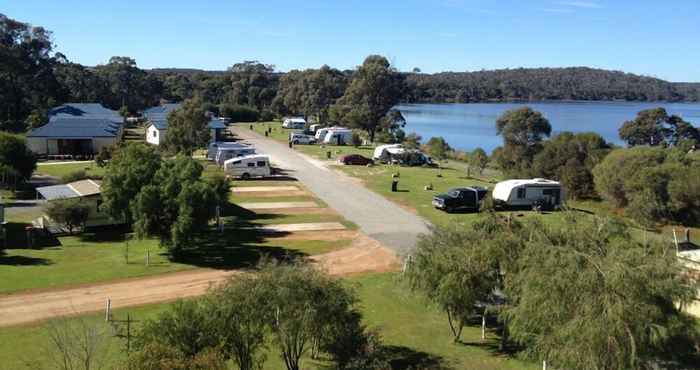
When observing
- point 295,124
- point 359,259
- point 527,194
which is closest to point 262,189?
point 359,259

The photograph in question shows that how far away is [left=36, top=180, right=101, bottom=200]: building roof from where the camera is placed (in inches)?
1048

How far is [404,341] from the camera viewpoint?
49.7ft

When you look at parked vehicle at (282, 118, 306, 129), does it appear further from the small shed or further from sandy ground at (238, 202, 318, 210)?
the small shed

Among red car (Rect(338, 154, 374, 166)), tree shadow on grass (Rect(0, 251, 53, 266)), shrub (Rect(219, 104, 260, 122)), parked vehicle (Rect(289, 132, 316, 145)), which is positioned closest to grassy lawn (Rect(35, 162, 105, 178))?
red car (Rect(338, 154, 374, 166))

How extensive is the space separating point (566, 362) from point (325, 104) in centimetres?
8405

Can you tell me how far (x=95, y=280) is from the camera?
64.4ft

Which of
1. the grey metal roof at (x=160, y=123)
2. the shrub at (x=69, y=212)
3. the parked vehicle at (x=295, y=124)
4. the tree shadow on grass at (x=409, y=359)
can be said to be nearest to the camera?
the tree shadow on grass at (x=409, y=359)

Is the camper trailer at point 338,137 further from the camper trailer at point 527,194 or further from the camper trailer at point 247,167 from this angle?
the camper trailer at point 527,194

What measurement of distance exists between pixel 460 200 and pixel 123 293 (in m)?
18.1

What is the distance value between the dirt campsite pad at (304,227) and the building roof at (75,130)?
98.2ft

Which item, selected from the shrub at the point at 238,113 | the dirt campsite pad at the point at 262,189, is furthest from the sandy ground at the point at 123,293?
the shrub at the point at 238,113

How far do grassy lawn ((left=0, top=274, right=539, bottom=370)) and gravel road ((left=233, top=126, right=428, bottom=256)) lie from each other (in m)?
1.83

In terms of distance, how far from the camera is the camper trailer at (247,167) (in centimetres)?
4019

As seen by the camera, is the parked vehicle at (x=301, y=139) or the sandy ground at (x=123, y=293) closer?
the sandy ground at (x=123, y=293)
